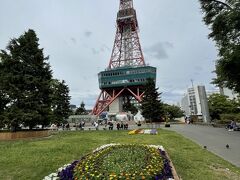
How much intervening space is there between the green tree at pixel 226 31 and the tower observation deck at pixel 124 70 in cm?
5909

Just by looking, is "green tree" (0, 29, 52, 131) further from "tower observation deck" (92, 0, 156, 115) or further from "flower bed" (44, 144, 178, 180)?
"tower observation deck" (92, 0, 156, 115)

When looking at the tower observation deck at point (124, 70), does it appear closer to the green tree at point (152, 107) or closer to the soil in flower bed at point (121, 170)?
the green tree at point (152, 107)

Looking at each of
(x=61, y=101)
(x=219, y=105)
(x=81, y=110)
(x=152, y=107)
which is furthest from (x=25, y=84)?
(x=81, y=110)

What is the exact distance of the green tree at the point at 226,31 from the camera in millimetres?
18516

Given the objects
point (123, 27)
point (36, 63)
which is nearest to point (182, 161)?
point (36, 63)

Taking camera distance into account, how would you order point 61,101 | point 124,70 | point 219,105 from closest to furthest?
point 61,101, point 219,105, point 124,70

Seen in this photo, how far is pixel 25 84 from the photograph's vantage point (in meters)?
23.1

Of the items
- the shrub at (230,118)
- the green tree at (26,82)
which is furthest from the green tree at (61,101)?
the shrub at (230,118)

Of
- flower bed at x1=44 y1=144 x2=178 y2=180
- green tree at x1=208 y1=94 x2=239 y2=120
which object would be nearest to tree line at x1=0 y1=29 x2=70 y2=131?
flower bed at x1=44 y1=144 x2=178 y2=180

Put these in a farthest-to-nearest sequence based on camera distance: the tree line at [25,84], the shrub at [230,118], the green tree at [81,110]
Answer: the green tree at [81,110]
the shrub at [230,118]
the tree line at [25,84]

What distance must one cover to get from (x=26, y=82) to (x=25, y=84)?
44 cm

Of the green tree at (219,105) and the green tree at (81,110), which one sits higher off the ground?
the green tree at (81,110)

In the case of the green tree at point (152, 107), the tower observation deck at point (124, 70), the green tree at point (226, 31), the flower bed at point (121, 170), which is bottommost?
the flower bed at point (121, 170)

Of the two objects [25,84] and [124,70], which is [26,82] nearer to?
[25,84]
